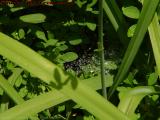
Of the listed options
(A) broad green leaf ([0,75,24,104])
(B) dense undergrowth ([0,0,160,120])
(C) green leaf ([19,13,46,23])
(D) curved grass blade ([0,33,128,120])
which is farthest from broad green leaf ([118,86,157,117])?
(C) green leaf ([19,13,46,23])

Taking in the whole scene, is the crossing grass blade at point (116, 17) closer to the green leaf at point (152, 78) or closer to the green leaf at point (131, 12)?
the green leaf at point (131, 12)

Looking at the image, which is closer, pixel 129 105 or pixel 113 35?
pixel 129 105

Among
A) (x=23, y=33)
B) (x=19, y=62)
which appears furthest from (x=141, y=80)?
(x=19, y=62)

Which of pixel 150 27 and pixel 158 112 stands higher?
pixel 150 27

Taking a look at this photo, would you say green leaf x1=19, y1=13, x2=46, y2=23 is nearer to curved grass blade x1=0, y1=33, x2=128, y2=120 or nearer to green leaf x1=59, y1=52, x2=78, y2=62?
green leaf x1=59, y1=52, x2=78, y2=62

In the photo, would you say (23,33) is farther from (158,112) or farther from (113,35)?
(158,112)

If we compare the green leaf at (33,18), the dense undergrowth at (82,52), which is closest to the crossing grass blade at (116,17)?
the dense undergrowth at (82,52)
